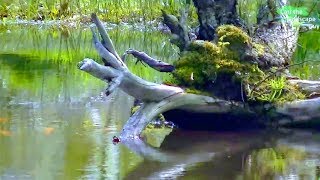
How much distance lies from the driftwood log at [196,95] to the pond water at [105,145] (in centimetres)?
23

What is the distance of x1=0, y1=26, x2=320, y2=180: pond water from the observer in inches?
267

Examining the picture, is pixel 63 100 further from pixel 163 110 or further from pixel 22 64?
pixel 22 64

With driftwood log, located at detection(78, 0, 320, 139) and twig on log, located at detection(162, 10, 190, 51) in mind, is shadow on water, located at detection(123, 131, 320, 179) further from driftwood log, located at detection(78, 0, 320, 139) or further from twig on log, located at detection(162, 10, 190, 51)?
twig on log, located at detection(162, 10, 190, 51)

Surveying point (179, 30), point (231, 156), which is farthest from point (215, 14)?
point (231, 156)

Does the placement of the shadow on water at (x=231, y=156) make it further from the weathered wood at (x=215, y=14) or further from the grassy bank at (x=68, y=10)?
the grassy bank at (x=68, y=10)

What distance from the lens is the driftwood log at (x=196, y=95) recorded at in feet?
26.1

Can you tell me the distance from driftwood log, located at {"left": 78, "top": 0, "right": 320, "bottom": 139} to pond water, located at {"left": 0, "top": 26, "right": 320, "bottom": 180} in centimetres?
23

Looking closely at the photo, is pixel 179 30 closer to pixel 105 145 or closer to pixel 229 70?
pixel 229 70

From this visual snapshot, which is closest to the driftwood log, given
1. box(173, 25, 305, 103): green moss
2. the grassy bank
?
box(173, 25, 305, 103): green moss

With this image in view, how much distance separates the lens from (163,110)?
26.8 feet

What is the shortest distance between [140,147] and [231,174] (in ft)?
4.29

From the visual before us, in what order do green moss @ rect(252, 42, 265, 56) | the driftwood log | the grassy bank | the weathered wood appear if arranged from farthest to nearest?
the grassy bank → the weathered wood → green moss @ rect(252, 42, 265, 56) → the driftwood log

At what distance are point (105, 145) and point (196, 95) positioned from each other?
1176 mm

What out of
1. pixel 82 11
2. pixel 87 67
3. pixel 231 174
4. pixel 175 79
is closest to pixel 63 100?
pixel 175 79
